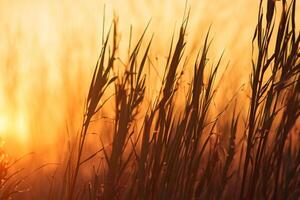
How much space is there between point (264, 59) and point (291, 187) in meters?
0.66

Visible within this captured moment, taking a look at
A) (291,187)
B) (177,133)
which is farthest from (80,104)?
(291,187)

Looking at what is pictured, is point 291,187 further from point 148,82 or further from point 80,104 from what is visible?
point 80,104

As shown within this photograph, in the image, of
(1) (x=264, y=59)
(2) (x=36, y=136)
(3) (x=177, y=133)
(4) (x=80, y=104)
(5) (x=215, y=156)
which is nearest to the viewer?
(1) (x=264, y=59)

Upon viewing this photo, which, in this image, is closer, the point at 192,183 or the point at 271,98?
the point at 271,98

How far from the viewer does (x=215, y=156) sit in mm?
2455

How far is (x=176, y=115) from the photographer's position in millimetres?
2355

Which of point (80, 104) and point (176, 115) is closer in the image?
point (176, 115)

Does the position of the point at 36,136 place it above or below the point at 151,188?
above

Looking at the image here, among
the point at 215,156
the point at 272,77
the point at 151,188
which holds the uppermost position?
the point at 272,77

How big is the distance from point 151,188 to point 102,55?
20.0 inches

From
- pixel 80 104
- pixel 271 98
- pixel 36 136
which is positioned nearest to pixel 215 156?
pixel 271 98

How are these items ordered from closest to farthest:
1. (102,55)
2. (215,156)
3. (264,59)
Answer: (264,59) < (102,55) < (215,156)

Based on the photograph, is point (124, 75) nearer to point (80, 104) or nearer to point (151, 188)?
point (151, 188)

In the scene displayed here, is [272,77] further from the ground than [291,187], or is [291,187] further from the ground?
[272,77]
